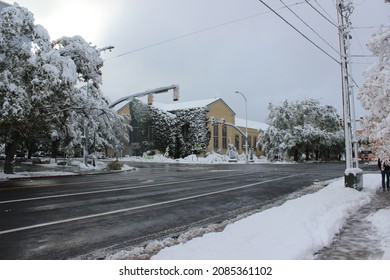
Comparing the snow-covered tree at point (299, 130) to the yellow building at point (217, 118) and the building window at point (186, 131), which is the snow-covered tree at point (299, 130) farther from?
the building window at point (186, 131)

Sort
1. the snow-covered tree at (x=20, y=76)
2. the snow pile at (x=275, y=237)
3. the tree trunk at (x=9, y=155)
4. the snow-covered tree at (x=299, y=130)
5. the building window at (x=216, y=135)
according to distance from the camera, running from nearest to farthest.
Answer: the snow pile at (x=275, y=237) < the snow-covered tree at (x=20, y=76) < the tree trunk at (x=9, y=155) < the snow-covered tree at (x=299, y=130) < the building window at (x=216, y=135)

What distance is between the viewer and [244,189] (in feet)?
46.5

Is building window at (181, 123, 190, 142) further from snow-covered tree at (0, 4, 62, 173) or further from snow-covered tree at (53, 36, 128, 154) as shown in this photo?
snow-covered tree at (0, 4, 62, 173)

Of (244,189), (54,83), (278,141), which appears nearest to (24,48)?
(54,83)

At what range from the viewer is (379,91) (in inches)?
304

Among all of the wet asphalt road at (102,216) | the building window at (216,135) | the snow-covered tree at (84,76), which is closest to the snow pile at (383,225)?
the wet asphalt road at (102,216)

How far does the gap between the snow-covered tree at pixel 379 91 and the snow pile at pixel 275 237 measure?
188 centimetres

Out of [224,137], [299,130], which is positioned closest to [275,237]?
[299,130]

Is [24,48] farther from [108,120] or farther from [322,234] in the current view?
[322,234]

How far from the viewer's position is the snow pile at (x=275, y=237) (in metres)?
4.89

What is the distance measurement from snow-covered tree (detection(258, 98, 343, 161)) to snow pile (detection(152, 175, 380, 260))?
45.6 m

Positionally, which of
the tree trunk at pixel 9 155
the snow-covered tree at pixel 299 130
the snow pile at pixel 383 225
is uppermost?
the snow-covered tree at pixel 299 130

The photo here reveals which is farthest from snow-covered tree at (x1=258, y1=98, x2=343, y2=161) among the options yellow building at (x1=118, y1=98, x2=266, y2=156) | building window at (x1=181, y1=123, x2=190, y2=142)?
building window at (x1=181, y1=123, x2=190, y2=142)

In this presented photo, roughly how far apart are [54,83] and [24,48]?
10.2 feet
